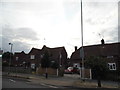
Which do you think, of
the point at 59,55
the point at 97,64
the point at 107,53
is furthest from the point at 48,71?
the point at 97,64

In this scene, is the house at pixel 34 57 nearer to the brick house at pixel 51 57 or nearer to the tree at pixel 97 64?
the brick house at pixel 51 57

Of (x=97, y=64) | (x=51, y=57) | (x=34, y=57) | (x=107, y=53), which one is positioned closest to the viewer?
(x=97, y=64)

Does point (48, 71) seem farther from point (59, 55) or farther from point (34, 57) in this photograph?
point (34, 57)

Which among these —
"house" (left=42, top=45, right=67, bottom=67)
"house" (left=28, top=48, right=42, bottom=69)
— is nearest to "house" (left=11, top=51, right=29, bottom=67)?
"house" (left=28, top=48, right=42, bottom=69)

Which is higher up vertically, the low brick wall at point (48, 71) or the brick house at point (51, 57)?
the brick house at point (51, 57)

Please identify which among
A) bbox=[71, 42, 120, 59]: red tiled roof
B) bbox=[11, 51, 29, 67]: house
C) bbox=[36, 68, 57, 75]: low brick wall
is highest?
bbox=[71, 42, 120, 59]: red tiled roof

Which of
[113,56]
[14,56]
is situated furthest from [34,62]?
[113,56]

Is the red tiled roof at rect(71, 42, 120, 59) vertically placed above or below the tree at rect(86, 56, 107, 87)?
above

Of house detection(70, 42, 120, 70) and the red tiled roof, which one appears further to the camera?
the red tiled roof

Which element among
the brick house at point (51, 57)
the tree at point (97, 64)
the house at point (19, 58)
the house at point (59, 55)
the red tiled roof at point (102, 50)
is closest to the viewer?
the tree at point (97, 64)

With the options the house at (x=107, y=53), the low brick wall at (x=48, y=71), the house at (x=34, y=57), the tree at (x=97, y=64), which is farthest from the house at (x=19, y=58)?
the tree at (x=97, y=64)

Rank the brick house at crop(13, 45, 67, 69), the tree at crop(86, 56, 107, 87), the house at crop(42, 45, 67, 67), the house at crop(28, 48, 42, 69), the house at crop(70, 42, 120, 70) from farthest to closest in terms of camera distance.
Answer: the house at crop(28, 48, 42, 69), the brick house at crop(13, 45, 67, 69), the house at crop(42, 45, 67, 67), the house at crop(70, 42, 120, 70), the tree at crop(86, 56, 107, 87)

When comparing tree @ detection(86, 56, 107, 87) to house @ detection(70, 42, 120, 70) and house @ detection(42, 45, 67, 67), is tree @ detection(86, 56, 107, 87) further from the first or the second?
house @ detection(42, 45, 67, 67)

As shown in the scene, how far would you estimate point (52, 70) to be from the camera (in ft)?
129
